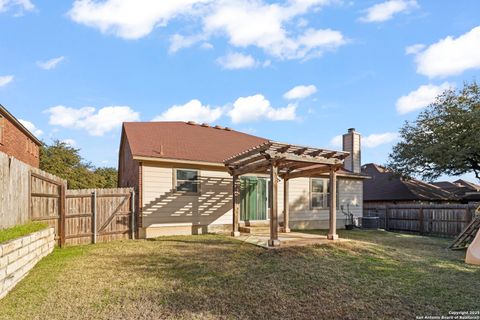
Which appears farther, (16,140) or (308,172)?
(16,140)

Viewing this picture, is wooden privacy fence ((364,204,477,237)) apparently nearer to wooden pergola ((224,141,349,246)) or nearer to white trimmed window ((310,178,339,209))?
white trimmed window ((310,178,339,209))

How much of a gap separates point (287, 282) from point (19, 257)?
4857mm

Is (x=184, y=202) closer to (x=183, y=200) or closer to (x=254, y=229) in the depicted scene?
(x=183, y=200)

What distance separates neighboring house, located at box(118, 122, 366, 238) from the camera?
454 inches

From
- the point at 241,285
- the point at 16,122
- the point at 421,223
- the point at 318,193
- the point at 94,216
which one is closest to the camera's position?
the point at 241,285

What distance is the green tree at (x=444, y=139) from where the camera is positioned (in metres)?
19.8

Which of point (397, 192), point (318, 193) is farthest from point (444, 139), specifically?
point (318, 193)

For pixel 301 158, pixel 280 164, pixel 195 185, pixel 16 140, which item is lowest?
pixel 195 185

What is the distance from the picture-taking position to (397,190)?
25.0 m

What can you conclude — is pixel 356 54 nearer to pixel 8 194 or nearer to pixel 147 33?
pixel 147 33

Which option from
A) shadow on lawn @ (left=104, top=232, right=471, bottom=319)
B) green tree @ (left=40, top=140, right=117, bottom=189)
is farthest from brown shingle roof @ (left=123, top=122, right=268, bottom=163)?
green tree @ (left=40, top=140, right=117, bottom=189)

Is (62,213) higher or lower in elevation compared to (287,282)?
higher

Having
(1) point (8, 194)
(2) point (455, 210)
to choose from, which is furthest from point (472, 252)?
(1) point (8, 194)

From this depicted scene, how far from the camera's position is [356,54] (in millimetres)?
11344
